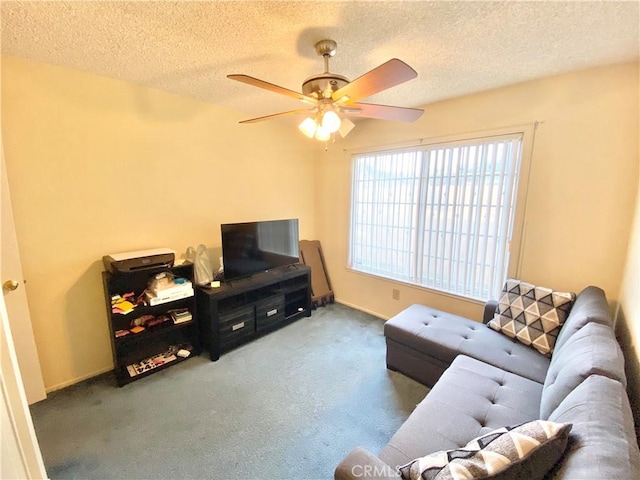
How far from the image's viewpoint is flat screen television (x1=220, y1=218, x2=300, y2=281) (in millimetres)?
2650

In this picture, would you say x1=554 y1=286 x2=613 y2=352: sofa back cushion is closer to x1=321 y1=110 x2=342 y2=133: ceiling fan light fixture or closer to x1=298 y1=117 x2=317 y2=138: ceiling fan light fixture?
x1=321 y1=110 x2=342 y2=133: ceiling fan light fixture

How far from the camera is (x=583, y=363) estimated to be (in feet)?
3.76

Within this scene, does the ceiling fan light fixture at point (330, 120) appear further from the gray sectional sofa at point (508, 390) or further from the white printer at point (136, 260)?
the white printer at point (136, 260)

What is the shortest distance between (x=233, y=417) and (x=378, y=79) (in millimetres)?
2252

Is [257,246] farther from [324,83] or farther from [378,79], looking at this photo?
[378,79]

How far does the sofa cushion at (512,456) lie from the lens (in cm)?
78

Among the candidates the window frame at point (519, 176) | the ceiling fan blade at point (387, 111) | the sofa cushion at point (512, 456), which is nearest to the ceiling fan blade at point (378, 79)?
the ceiling fan blade at point (387, 111)

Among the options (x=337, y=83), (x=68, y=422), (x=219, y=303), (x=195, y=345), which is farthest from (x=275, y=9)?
(x=68, y=422)

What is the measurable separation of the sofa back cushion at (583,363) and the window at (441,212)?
46.8 inches

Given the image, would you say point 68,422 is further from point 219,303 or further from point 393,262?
point 393,262

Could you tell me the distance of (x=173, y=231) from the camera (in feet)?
8.68

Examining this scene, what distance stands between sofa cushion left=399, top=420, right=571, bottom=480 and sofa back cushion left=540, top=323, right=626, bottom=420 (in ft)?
1.35

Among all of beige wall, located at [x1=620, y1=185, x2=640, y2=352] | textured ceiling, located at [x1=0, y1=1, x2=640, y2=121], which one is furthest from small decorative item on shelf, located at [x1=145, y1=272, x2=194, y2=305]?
beige wall, located at [x1=620, y1=185, x2=640, y2=352]

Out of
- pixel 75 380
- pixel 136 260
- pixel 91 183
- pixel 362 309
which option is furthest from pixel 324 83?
pixel 75 380
